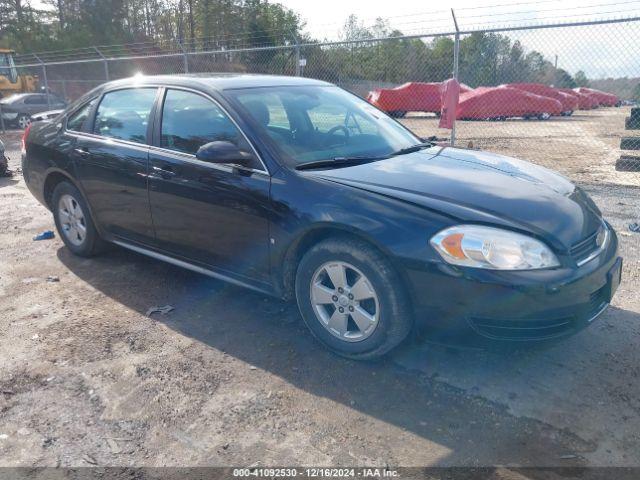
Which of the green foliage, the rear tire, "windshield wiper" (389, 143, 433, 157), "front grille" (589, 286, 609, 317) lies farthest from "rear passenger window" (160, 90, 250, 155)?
the green foliage

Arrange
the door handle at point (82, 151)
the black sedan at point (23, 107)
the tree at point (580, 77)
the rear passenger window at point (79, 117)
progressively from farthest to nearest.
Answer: the black sedan at point (23, 107) → the tree at point (580, 77) → the rear passenger window at point (79, 117) → the door handle at point (82, 151)

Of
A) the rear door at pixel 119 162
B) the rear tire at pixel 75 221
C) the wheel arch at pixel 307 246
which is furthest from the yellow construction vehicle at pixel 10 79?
the wheel arch at pixel 307 246

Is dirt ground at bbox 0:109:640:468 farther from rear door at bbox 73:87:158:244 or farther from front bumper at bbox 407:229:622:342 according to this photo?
rear door at bbox 73:87:158:244

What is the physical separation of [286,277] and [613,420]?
194cm

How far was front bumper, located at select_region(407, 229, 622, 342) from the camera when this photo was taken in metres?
2.69

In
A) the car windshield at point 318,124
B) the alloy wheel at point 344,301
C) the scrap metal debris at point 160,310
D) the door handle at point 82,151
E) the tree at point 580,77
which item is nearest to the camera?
the alloy wheel at point 344,301

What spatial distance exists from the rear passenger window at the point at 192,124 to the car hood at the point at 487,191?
77 cm

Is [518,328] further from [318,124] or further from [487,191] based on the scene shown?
[318,124]

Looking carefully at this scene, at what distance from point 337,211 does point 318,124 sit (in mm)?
1125

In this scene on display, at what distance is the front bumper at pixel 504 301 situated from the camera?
269 centimetres

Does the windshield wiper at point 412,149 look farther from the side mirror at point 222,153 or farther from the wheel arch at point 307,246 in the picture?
the side mirror at point 222,153

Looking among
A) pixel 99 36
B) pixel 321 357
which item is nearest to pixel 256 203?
pixel 321 357

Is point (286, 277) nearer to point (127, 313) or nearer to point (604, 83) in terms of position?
point (127, 313)

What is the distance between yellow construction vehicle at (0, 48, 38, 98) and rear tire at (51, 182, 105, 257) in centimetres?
2242
